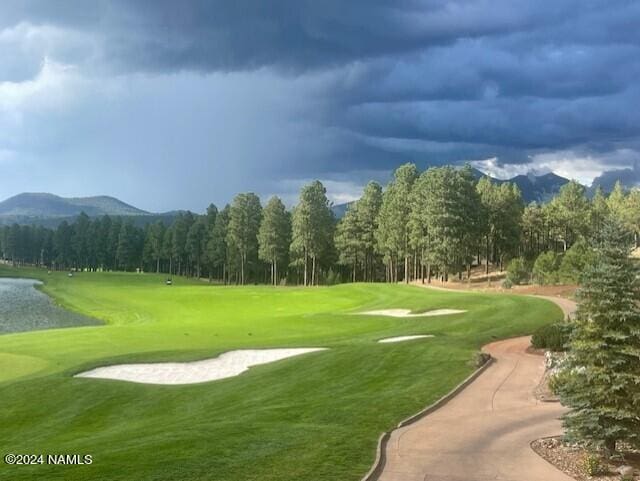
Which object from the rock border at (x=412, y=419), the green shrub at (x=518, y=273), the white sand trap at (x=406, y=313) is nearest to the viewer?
the rock border at (x=412, y=419)

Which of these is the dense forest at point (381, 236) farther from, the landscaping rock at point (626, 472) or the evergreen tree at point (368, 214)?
the landscaping rock at point (626, 472)

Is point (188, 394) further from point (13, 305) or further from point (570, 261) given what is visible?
point (13, 305)

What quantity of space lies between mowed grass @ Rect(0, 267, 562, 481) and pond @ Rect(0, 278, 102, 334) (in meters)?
18.2

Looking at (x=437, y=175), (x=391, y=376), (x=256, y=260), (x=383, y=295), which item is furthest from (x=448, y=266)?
(x=391, y=376)

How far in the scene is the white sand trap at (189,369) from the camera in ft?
90.1

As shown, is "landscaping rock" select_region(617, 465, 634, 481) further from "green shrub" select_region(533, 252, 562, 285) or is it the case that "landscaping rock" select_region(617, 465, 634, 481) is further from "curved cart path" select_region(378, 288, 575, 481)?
"green shrub" select_region(533, 252, 562, 285)

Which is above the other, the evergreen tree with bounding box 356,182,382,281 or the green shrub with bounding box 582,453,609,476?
the evergreen tree with bounding box 356,182,382,281

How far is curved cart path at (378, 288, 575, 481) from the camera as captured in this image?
14062 mm

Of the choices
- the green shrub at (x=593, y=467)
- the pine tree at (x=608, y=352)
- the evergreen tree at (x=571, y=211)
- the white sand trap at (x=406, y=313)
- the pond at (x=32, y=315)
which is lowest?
the pond at (x=32, y=315)

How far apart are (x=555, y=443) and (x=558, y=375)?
518cm

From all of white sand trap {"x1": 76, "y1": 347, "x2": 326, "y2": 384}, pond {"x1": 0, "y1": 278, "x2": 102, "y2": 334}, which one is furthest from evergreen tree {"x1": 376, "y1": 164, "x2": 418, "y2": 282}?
white sand trap {"x1": 76, "y1": 347, "x2": 326, "y2": 384}

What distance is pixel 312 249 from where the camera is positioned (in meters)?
97.8

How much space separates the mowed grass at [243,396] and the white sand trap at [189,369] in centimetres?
97

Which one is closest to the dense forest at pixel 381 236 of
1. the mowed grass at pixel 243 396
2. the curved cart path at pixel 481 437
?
the mowed grass at pixel 243 396
